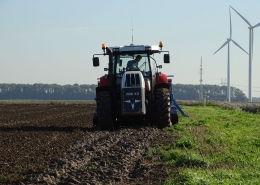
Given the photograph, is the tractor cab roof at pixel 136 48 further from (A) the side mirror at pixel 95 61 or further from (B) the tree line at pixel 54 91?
(B) the tree line at pixel 54 91

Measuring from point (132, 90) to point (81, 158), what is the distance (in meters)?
6.54

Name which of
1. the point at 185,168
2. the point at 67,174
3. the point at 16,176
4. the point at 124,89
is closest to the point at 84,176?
the point at 67,174

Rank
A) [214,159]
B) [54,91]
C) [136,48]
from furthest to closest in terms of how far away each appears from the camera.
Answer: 1. [54,91]
2. [136,48]
3. [214,159]

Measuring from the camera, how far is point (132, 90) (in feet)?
59.6

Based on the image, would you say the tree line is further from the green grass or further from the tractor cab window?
the green grass

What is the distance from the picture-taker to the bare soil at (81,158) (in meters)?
9.69

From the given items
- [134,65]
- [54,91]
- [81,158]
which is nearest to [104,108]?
[134,65]

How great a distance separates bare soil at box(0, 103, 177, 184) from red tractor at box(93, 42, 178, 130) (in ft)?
3.44

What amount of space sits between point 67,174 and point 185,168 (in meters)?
2.12

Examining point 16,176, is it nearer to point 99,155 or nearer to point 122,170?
point 122,170

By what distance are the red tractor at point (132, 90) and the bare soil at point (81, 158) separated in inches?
41.3

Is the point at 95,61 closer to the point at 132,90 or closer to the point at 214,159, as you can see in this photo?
the point at 132,90

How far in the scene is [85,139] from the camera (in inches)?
622

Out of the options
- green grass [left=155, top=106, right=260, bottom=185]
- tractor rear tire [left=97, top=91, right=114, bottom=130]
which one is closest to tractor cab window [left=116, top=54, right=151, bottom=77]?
tractor rear tire [left=97, top=91, right=114, bottom=130]
